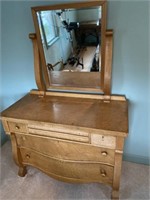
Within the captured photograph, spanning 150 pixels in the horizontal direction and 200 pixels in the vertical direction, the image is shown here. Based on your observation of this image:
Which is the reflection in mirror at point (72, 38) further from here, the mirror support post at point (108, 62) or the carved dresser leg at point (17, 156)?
the carved dresser leg at point (17, 156)

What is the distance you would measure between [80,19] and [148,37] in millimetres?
500

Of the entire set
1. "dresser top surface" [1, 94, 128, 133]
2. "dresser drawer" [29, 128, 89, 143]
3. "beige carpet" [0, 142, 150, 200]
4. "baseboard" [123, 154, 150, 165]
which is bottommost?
"beige carpet" [0, 142, 150, 200]

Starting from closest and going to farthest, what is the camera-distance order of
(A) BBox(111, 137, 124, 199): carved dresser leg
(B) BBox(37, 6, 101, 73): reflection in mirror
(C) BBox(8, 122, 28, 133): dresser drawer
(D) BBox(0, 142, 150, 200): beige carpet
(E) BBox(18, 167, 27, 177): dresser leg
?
(A) BBox(111, 137, 124, 199): carved dresser leg < (B) BBox(37, 6, 101, 73): reflection in mirror < (C) BBox(8, 122, 28, 133): dresser drawer < (D) BBox(0, 142, 150, 200): beige carpet < (E) BBox(18, 167, 27, 177): dresser leg

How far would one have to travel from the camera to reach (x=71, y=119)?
118 cm

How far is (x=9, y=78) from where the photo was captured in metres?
1.72

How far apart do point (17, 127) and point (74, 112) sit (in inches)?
18.4

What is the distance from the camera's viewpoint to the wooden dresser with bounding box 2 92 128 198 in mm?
1122

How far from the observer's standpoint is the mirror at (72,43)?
1185 mm

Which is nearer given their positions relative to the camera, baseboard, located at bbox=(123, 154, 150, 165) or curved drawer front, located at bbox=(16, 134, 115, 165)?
curved drawer front, located at bbox=(16, 134, 115, 165)

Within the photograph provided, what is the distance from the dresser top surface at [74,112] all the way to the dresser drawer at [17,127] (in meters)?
0.07

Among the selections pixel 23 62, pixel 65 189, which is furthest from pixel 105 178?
pixel 23 62

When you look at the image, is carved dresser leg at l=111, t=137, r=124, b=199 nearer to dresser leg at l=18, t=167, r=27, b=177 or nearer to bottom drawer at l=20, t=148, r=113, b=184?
bottom drawer at l=20, t=148, r=113, b=184

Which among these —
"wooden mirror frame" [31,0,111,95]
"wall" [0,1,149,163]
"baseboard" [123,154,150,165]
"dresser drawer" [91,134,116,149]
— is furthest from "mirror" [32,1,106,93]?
"baseboard" [123,154,150,165]

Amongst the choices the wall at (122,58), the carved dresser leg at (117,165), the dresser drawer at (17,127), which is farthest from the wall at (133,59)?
the dresser drawer at (17,127)
